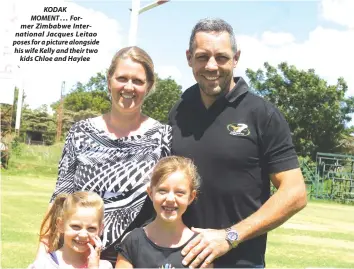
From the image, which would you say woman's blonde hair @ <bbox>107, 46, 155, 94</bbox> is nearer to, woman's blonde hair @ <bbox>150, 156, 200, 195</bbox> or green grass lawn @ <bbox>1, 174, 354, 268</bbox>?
woman's blonde hair @ <bbox>150, 156, 200, 195</bbox>

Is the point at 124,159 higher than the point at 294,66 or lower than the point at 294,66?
lower

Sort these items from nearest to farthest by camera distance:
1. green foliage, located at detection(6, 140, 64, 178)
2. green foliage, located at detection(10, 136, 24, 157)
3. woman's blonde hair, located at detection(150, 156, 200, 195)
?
woman's blonde hair, located at detection(150, 156, 200, 195), green foliage, located at detection(6, 140, 64, 178), green foliage, located at detection(10, 136, 24, 157)

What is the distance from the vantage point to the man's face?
392 cm

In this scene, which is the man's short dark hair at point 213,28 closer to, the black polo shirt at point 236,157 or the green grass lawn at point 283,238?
the black polo shirt at point 236,157

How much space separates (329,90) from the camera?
44.8 metres

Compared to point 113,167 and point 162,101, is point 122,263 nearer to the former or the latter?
point 113,167

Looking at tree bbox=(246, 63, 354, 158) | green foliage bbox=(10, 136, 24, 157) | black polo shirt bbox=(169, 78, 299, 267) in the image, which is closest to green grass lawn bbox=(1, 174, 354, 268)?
black polo shirt bbox=(169, 78, 299, 267)

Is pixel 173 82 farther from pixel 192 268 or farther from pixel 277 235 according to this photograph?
pixel 192 268

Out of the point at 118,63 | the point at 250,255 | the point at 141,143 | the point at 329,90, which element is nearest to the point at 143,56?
the point at 118,63

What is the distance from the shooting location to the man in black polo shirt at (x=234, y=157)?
12.7 feet

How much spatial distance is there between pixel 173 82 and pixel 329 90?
28287mm

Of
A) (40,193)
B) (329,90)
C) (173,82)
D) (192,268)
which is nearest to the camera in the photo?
(192,268)

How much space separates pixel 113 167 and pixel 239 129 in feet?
2.71

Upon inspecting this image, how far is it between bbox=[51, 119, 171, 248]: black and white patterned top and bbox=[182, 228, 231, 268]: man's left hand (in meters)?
0.45
